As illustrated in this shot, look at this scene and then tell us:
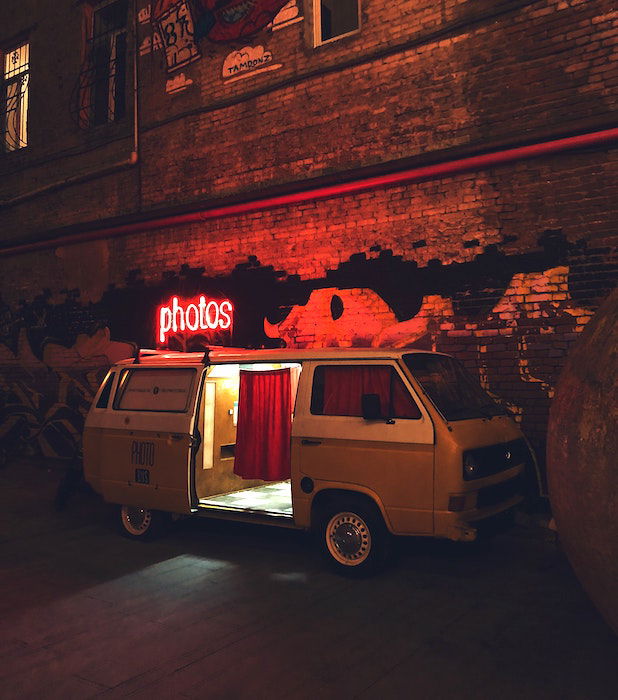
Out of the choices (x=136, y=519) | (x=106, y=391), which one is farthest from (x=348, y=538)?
(x=106, y=391)

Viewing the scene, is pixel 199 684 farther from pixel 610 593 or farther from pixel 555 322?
pixel 555 322

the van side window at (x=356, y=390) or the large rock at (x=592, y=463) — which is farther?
the van side window at (x=356, y=390)

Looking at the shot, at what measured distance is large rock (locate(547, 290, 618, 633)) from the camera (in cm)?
250

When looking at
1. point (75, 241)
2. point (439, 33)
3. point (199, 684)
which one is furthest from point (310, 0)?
point (199, 684)

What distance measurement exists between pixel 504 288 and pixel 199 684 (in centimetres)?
579

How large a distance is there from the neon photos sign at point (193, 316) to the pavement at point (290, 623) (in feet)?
13.1

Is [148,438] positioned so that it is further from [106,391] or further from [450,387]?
[450,387]

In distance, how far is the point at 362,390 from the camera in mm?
5559

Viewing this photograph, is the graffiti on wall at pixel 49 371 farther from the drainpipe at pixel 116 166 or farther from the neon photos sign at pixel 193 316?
the drainpipe at pixel 116 166

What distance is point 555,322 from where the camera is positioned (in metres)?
7.30

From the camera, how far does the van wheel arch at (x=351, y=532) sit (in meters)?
5.27

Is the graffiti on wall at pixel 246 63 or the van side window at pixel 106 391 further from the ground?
the graffiti on wall at pixel 246 63

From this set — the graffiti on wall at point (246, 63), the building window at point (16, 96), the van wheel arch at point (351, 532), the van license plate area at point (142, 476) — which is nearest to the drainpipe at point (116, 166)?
the building window at point (16, 96)

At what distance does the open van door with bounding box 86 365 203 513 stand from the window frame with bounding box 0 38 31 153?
868 centimetres
